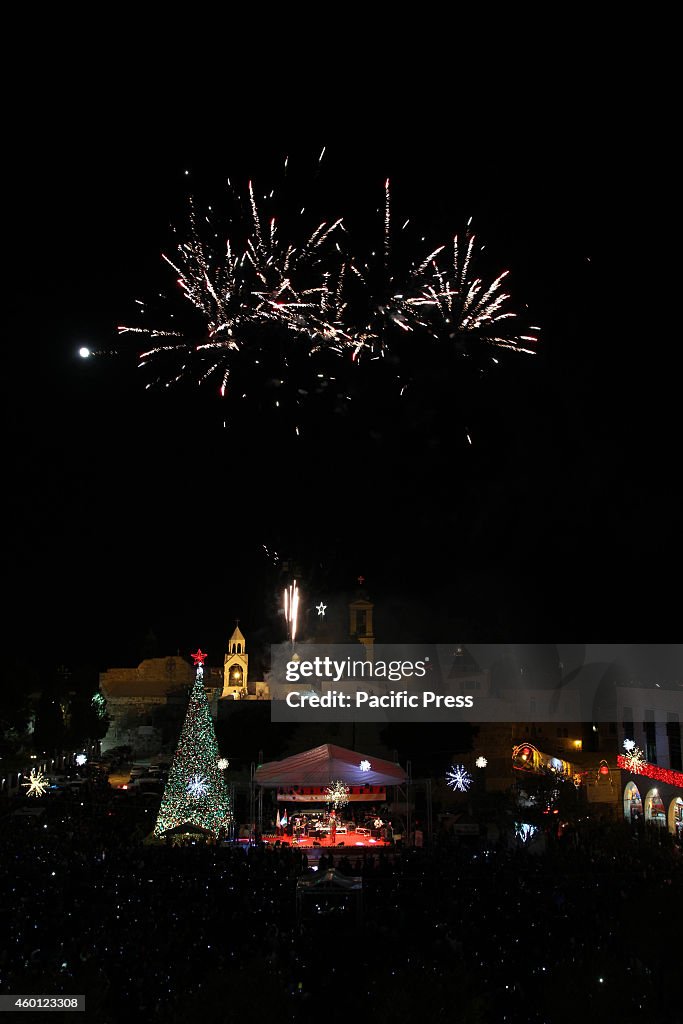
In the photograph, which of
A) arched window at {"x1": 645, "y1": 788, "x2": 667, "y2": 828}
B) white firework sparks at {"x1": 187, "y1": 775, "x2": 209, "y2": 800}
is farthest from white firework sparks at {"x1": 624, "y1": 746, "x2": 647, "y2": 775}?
white firework sparks at {"x1": 187, "y1": 775, "x2": 209, "y2": 800}

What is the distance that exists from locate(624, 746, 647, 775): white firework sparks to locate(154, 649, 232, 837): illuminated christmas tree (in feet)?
38.1

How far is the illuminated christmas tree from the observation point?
17.8m

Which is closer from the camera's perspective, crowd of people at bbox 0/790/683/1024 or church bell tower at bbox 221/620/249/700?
crowd of people at bbox 0/790/683/1024

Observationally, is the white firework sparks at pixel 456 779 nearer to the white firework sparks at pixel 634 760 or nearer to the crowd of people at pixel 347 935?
the white firework sparks at pixel 634 760

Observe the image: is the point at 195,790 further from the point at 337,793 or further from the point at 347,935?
the point at 347,935

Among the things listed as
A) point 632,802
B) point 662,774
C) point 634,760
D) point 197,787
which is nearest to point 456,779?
point 632,802

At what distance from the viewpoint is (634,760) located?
22.0 metres

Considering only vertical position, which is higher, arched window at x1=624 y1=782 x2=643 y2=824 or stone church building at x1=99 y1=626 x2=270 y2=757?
stone church building at x1=99 y1=626 x2=270 y2=757

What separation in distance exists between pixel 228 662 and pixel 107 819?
36453 millimetres

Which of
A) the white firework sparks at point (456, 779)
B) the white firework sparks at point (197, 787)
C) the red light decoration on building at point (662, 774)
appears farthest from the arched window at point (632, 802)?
the white firework sparks at point (197, 787)

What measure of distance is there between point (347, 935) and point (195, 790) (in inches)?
376

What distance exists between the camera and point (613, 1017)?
667cm

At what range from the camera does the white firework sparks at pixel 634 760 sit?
21.9m

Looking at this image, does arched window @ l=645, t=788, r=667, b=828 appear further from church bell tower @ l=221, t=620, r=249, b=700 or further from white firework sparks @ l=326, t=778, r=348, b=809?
church bell tower @ l=221, t=620, r=249, b=700
